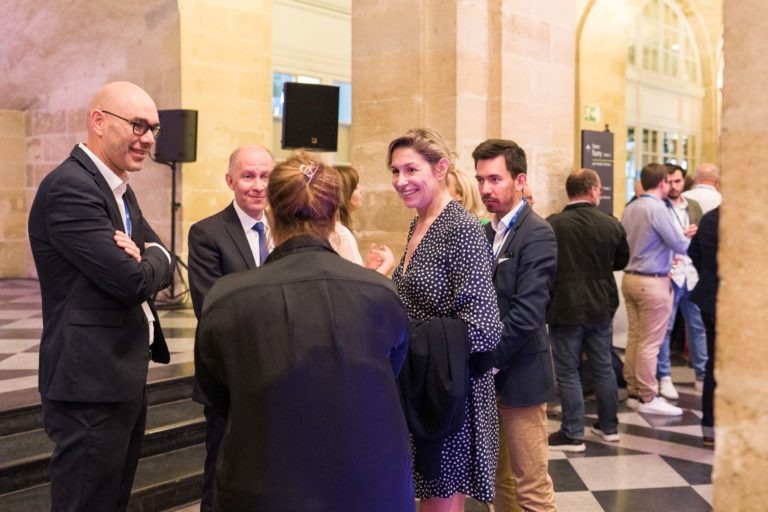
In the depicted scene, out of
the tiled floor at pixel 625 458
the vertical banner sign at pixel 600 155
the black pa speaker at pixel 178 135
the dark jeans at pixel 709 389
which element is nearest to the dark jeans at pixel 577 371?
the tiled floor at pixel 625 458

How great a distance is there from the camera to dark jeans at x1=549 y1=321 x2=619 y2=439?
4.28 m

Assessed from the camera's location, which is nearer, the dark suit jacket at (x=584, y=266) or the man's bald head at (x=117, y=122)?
the man's bald head at (x=117, y=122)

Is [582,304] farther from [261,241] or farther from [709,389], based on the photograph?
[261,241]

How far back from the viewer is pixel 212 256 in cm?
256

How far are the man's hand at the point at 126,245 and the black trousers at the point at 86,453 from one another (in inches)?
16.0

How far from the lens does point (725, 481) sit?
1210 millimetres

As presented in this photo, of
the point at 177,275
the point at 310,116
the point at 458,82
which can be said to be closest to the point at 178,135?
the point at 177,275

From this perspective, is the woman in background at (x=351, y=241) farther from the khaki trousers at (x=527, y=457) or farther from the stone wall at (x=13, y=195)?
the stone wall at (x=13, y=195)

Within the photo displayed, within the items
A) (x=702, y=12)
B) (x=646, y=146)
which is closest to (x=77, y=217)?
(x=646, y=146)

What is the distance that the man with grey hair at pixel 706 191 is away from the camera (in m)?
5.96

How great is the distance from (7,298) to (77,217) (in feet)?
Result: 22.0

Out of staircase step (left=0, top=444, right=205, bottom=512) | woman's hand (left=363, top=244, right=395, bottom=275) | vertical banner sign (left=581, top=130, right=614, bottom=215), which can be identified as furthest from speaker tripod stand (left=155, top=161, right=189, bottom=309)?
woman's hand (left=363, top=244, right=395, bottom=275)

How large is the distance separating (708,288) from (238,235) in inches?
110

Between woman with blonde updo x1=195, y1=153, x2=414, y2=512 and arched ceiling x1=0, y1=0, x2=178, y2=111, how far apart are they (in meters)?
6.55
